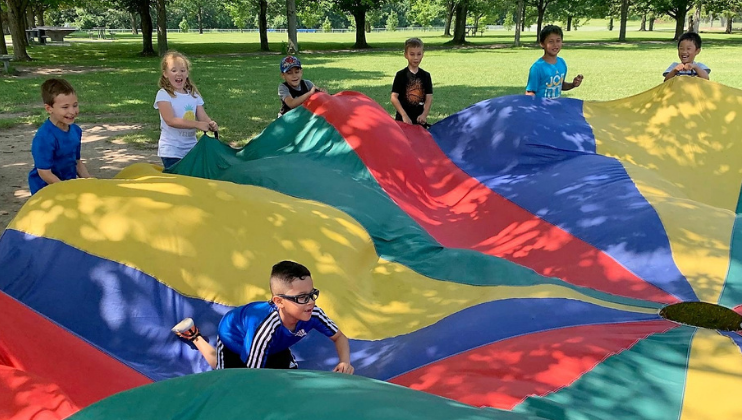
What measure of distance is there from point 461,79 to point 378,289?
529 inches

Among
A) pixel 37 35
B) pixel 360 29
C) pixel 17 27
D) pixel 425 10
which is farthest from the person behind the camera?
pixel 425 10

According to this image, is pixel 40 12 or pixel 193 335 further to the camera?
pixel 40 12

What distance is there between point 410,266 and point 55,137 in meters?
2.34

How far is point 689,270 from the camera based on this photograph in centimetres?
347

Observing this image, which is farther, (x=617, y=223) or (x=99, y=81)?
(x=99, y=81)

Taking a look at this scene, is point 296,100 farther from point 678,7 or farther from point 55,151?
point 678,7

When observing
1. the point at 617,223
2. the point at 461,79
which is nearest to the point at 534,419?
the point at 617,223

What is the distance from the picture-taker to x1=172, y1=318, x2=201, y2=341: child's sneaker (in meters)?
2.94

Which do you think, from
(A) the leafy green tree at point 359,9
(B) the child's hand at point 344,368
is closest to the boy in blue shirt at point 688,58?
(B) the child's hand at point 344,368

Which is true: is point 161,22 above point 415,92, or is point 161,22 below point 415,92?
above

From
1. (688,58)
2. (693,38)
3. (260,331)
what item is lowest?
(260,331)

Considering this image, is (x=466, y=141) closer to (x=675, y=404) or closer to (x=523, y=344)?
(x=523, y=344)

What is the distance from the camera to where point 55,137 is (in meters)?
3.91

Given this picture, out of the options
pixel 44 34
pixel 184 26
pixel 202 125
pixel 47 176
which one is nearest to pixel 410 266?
pixel 202 125
